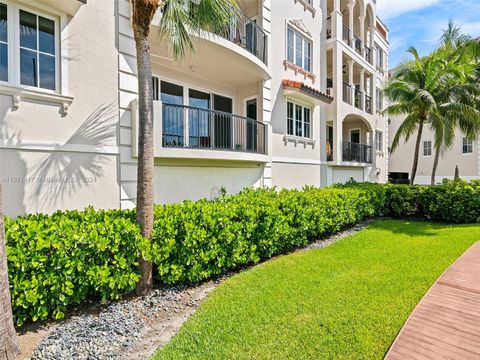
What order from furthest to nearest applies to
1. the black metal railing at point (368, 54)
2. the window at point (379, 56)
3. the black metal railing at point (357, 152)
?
the window at point (379, 56) < the black metal railing at point (368, 54) < the black metal railing at point (357, 152)

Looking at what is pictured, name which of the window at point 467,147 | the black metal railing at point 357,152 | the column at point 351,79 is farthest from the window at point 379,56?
the window at point 467,147

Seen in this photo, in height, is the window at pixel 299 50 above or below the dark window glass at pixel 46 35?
above

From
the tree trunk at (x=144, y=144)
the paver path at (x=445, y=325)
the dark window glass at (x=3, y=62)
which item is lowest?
the paver path at (x=445, y=325)

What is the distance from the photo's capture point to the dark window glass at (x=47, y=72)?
20.6 feet

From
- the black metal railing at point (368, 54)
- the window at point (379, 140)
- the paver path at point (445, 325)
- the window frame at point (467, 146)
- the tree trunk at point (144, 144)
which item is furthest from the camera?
the window frame at point (467, 146)

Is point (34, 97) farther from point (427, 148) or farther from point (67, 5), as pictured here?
point (427, 148)

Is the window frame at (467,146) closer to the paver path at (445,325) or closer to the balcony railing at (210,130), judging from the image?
the balcony railing at (210,130)

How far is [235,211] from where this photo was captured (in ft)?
21.3

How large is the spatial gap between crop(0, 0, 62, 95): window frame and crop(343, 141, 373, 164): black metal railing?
49.8 feet

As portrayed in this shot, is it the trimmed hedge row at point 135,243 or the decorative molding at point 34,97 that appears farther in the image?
A: the decorative molding at point 34,97

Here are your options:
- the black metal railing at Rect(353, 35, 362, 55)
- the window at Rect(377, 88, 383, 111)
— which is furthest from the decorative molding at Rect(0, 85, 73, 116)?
the window at Rect(377, 88, 383, 111)

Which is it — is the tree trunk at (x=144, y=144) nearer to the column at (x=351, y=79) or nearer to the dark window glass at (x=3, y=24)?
the dark window glass at (x=3, y=24)

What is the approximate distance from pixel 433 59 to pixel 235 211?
1552 centimetres

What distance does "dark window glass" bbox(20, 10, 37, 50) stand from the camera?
19.5 feet
